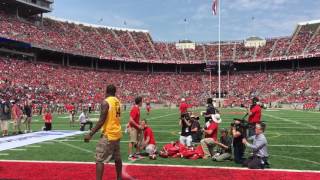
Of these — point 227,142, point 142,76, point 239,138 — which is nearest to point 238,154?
point 239,138

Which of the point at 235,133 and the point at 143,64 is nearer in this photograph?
the point at 235,133

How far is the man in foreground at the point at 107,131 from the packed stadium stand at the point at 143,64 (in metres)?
43.5

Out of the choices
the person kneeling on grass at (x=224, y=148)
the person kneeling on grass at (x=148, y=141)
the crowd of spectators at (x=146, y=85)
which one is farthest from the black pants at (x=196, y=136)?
the crowd of spectators at (x=146, y=85)

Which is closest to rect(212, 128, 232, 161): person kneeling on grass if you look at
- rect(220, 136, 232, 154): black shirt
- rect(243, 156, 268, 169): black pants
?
rect(220, 136, 232, 154): black shirt

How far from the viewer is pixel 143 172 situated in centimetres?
1021

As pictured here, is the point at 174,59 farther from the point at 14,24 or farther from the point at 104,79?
the point at 14,24

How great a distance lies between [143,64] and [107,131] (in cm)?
7599

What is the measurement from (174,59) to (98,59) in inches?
576

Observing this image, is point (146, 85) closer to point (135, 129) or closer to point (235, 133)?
point (135, 129)

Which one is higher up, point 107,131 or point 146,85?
point 146,85

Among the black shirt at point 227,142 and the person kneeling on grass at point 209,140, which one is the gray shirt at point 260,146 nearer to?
the black shirt at point 227,142

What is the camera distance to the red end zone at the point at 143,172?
9.57 meters

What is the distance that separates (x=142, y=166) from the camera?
11.1 m

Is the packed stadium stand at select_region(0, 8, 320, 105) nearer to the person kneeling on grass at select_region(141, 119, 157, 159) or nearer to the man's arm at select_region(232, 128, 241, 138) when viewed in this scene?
the person kneeling on grass at select_region(141, 119, 157, 159)
